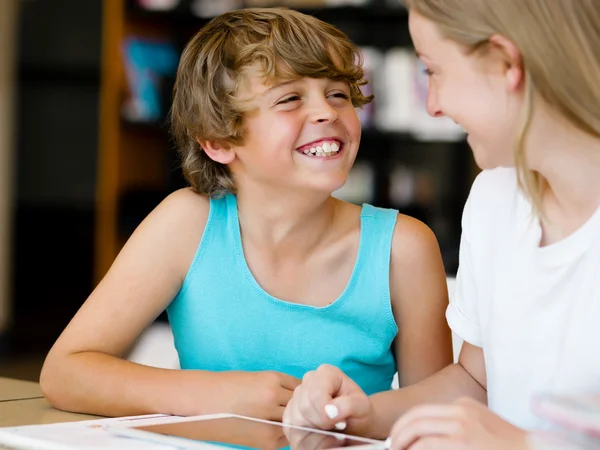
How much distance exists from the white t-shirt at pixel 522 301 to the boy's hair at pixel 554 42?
0.16 metres

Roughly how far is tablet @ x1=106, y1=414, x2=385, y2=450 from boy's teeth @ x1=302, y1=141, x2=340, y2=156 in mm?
550

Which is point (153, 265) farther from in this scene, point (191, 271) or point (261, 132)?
point (261, 132)

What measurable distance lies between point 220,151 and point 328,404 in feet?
2.07

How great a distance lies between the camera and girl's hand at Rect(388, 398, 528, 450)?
2.71 ft

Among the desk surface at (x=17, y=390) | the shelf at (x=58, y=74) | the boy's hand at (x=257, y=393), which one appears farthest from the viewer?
the shelf at (x=58, y=74)

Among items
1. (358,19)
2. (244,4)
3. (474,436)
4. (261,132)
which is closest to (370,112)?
(358,19)

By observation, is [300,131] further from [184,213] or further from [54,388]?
[54,388]

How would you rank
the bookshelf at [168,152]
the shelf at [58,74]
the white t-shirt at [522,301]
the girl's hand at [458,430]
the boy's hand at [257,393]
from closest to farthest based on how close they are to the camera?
the girl's hand at [458,430] → the white t-shirt at [522,301] → the boy's hand at [257,393] → the bookshelf at [168,152] → the shelf at [58,74]

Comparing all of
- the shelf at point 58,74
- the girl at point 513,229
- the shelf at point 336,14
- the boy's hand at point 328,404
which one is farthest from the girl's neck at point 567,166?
the shelf at point 58,74

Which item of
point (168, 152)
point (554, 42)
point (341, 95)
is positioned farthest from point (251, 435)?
point (168, 152)

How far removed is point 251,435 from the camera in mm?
960

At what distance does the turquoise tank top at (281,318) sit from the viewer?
1.47 metres

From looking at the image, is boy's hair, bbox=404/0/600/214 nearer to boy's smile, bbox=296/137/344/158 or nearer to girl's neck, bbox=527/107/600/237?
girl's neck, bbox=527/107/600/237

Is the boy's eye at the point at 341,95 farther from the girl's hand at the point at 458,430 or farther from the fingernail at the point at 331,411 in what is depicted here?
the girl's hand at the point at 458,430
